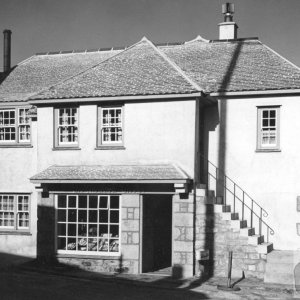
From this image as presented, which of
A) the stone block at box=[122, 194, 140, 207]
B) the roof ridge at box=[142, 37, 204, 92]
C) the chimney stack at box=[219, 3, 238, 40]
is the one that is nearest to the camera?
the stone block at box=[122, 194, 140, 207]

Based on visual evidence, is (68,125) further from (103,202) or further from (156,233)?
(156,233)

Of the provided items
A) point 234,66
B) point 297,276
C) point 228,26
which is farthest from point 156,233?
point 228,26

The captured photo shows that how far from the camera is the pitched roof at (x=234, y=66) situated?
20.3 m

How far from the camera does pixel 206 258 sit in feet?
59.2

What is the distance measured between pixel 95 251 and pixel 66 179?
275 cm

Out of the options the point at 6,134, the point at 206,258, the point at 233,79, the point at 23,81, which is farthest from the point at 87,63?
the point at 206,258

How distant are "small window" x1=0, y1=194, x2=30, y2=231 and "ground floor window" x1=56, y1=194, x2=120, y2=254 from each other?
10.9ft

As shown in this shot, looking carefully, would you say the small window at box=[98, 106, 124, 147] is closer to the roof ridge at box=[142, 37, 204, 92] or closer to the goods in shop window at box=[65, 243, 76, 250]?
the roof ridge at box=[142, 37, 204, 92]

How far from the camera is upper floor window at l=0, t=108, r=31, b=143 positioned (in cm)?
2266

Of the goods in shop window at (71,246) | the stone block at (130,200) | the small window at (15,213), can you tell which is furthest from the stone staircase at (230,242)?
the small window at (15,213)

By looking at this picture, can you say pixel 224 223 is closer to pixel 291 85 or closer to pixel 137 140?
pixel 137 140

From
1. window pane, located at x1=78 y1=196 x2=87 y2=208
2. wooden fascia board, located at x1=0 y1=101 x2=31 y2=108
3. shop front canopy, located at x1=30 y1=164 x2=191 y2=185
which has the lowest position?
window pane, located at x1=78 y1=196 x2=87 y2=208

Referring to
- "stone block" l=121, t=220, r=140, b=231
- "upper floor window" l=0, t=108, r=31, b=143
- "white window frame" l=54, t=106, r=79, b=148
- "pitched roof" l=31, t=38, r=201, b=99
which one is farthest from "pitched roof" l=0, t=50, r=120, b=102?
"stone block" l=121, t=220, r=140, b=231

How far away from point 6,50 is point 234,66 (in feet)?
41.4
